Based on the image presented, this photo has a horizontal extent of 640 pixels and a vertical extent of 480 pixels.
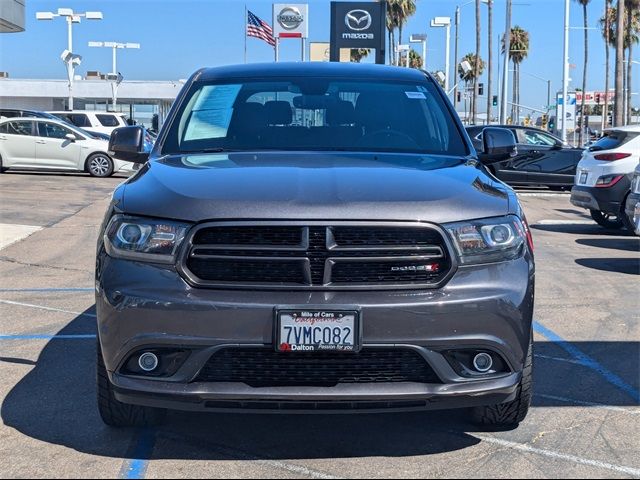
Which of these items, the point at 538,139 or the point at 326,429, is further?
the point at 538,139

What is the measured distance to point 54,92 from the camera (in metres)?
62.0

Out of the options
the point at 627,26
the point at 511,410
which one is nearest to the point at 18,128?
the point at 511,410

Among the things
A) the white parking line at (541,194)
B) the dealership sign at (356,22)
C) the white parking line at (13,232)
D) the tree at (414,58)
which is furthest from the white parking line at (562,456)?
the tree at (414,58)

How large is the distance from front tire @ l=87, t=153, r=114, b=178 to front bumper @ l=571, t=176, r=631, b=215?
13892 mm

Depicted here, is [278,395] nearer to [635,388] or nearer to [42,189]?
[635,388]

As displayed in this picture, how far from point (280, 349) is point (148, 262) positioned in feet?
2.21

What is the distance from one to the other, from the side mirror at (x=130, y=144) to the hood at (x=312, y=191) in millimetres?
960

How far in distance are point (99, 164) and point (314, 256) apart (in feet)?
67.9

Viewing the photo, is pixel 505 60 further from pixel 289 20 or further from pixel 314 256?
pixel 314 256

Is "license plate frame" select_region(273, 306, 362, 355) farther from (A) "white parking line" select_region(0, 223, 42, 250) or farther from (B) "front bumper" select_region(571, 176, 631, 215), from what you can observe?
(B) "front bumper" select_region(571, 176, 631, 215)

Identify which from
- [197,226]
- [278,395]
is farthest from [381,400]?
[197,226]

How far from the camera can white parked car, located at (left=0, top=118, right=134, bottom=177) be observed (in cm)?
2325

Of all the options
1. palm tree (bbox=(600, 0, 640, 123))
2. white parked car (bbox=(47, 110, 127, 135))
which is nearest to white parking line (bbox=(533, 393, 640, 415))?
white parked car (bbox=(47, 110, 127, 135))

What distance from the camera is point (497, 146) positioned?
18.2 ft
